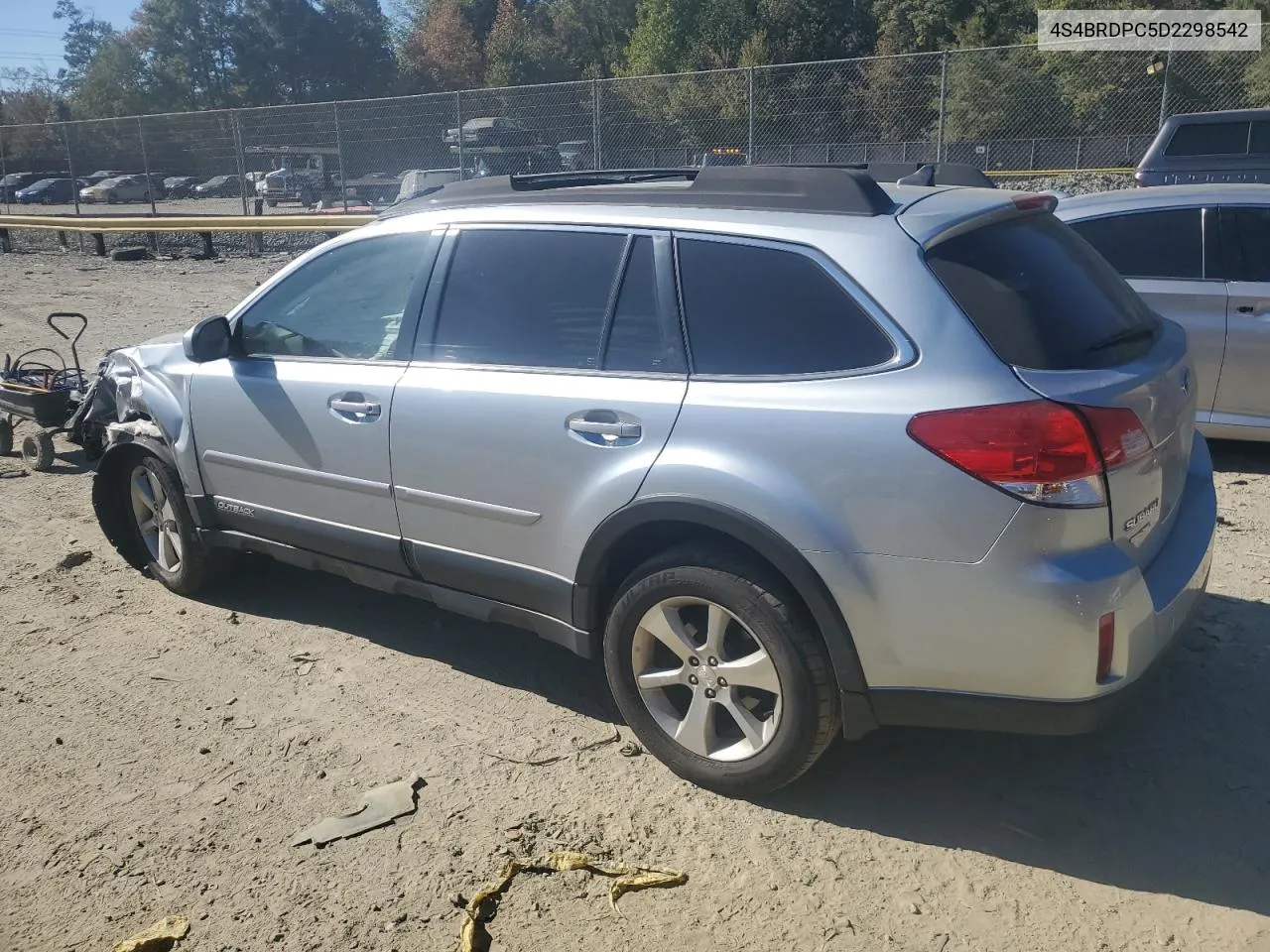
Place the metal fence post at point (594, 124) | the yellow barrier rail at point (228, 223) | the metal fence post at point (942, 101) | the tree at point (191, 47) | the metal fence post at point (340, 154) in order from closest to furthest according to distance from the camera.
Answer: the metal fence post at point (942, 101) < the metal fence post at point (594, 124) < the yellow barrier rail at point (228, 223) < the metal fence post at point (340, 154) < the tree at point (191, 47)

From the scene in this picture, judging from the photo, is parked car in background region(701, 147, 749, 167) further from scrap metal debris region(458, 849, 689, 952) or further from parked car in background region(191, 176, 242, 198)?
scrap metal debris region(458, 849, 689, 952)

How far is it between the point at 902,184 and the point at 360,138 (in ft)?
59.2

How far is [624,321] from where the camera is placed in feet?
11.4

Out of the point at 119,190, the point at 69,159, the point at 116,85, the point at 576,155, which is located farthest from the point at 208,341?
the point at 116,85

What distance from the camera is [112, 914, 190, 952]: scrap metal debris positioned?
288cm

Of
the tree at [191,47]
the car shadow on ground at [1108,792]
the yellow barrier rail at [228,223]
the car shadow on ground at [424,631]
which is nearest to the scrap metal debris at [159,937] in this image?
the car shadow on ground at [424,631]

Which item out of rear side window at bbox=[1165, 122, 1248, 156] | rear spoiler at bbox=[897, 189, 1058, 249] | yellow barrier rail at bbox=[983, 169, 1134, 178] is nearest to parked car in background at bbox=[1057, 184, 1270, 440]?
rear spoiler at bbox=[897, 189, 1058, 249]

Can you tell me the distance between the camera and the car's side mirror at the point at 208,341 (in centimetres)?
447

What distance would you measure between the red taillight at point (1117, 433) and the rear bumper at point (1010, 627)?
0.16m

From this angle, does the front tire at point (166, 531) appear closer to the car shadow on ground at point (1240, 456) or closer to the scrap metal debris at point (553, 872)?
the scrap metal debris at point (553, 872)

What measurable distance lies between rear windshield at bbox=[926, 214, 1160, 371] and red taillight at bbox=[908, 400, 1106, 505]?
18 cm

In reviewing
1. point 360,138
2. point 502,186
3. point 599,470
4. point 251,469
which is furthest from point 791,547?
point 360,138

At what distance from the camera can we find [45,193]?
35469 mm

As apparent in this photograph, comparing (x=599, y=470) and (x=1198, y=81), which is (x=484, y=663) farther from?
(x=1198, y=81)
